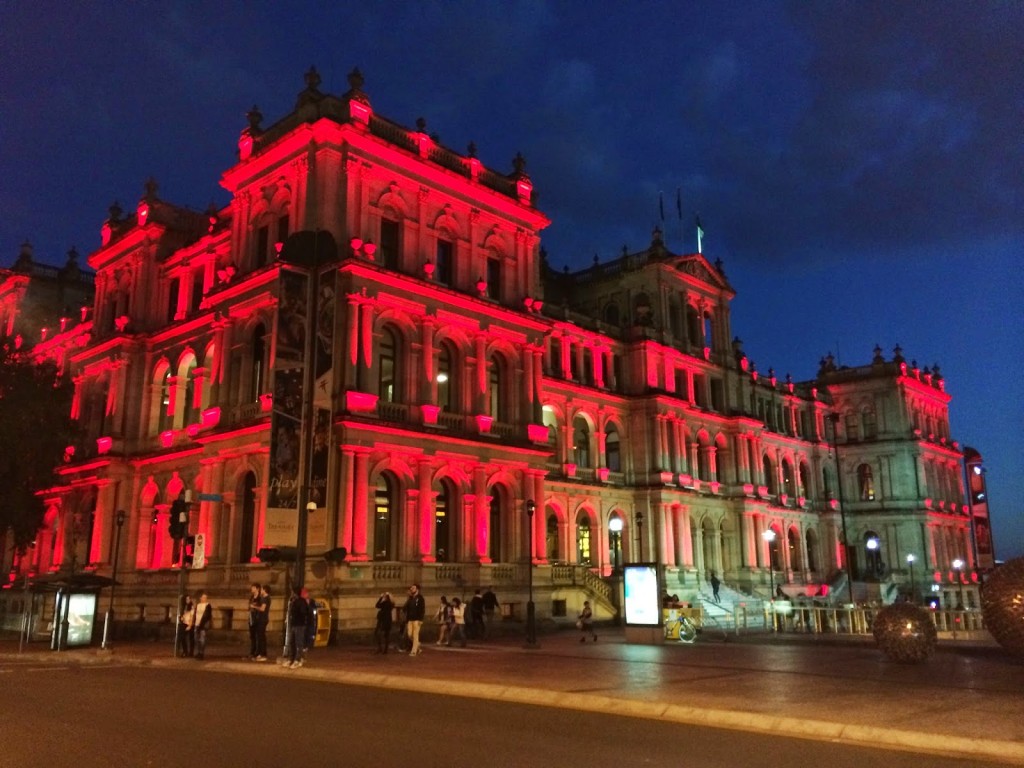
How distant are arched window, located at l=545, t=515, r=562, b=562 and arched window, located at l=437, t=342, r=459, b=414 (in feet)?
43.0

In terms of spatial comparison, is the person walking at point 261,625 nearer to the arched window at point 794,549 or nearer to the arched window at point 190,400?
the arched window at point 190,400

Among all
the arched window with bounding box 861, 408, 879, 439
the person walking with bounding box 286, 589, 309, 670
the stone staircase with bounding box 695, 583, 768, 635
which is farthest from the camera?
the arched window with bounding box 861, 408, 879, 439

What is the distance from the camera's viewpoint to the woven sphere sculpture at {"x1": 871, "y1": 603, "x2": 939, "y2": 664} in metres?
18.2

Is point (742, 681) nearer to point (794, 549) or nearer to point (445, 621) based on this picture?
point (445, 621)

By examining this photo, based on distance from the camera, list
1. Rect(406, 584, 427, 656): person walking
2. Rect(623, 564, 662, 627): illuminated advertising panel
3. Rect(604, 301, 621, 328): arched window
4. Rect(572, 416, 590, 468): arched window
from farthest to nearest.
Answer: Rect(604, 301, 621, 328): arched window < Rect(572, 416, 590, 468): arched window < Rect(623, 564, 662, 627): illuminated advertising panel < Rect(406, 584, 427, 656): person walking

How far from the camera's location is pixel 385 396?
33.0 meters

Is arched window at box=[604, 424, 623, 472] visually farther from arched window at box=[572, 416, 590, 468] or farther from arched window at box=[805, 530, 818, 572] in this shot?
arched window at box=[805, 530, 818, 572]

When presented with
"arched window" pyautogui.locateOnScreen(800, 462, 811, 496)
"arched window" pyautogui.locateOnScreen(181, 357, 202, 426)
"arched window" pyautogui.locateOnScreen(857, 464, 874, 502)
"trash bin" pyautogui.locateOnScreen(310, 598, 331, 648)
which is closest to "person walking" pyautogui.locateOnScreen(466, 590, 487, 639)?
"trash bin" pyautogui.locateOnScreen(310, 598, 331, 648)

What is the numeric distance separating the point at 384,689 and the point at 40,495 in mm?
34464

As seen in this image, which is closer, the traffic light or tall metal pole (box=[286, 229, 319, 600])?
tall metal pole (box=[286, 229, 319, 600])

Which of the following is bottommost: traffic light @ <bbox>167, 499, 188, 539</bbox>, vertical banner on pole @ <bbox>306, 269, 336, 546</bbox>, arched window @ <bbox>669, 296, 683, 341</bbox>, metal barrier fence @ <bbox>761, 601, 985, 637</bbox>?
metal barrier fence @ <bbox>761, 601, 985, 637</bbox>

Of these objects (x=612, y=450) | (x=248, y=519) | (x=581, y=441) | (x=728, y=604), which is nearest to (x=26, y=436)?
(x=248, y=519)

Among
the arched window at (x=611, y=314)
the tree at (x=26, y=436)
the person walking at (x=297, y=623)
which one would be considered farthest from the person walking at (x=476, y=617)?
the arched window at (x=611, y=314)

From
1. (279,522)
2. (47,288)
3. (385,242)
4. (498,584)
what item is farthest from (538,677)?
(47,288)
